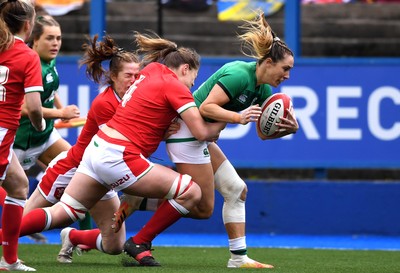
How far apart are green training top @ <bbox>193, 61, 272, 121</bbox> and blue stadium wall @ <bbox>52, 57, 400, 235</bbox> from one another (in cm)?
379

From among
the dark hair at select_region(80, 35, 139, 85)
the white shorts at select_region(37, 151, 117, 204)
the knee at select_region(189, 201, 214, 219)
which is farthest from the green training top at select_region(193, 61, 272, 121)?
the white shorts at select_region(37, 151, 117, 204)

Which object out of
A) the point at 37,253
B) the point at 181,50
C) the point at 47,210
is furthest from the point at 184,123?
the point at 37,253

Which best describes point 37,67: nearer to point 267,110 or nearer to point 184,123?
point 184,123

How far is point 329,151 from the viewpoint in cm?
1155

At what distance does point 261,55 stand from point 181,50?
1.83ft

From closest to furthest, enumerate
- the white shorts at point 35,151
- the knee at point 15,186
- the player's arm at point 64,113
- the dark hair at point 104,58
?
the knee at point 15,186, the dark hair at point 104,58, the player's arm at point 64,113, the white shorts at point 35,151

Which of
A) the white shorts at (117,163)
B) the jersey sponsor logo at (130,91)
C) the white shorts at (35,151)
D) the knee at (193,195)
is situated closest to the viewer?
the white shorts at (117,163)

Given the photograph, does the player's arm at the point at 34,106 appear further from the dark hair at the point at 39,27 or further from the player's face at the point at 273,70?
the dark hair at the point at 39,27

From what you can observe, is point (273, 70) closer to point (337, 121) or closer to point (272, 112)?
point (272, 112)

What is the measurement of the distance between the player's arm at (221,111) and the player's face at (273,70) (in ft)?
A: 1.04

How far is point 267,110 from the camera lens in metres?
7.60

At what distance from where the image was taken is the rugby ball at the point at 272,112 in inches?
298

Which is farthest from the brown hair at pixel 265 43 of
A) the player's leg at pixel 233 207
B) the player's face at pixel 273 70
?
the player's leg at pixel 233 207

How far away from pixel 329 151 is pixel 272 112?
161 inches
